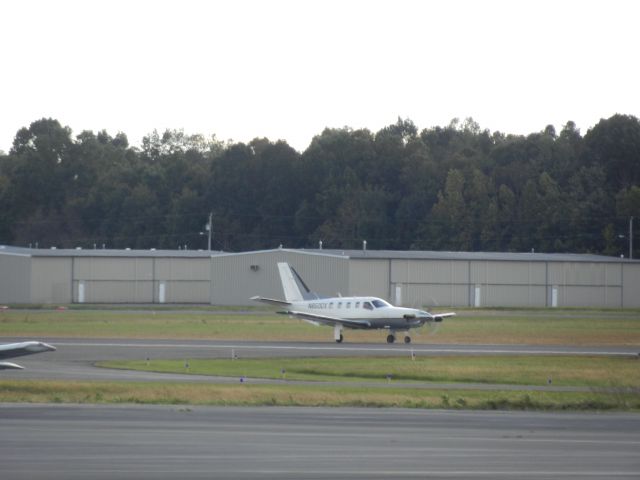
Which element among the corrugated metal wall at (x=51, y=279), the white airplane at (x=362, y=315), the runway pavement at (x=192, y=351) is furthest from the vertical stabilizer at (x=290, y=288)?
the corrugated metal wall at (x=51, y=279)

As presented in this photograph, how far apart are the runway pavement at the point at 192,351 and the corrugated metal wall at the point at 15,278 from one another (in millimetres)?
38203

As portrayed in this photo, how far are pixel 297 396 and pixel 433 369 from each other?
30.4 feet

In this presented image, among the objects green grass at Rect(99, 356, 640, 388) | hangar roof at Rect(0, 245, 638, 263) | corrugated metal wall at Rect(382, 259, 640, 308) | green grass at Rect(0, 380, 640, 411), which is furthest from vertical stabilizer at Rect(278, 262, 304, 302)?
corrugated metal wall at Rect(382, 259, 640, 308)

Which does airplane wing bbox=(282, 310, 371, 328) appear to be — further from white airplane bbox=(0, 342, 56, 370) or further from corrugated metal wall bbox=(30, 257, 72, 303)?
corrugated metal wall bbox=(30, 257, 72, 303)

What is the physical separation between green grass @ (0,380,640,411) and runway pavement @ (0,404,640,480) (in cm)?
114

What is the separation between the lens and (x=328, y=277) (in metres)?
76.6

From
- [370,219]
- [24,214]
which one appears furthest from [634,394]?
[24,214]

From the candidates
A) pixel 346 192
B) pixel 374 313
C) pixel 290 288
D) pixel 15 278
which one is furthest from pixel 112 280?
pixel 346 192

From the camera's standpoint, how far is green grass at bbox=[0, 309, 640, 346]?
47188 millimetres

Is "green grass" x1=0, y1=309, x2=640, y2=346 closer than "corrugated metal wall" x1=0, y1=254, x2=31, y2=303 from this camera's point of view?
Yes

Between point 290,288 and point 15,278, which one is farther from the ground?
point 15,278

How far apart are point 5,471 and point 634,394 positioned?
54.3ft

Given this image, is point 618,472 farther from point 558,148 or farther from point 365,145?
point 365,145

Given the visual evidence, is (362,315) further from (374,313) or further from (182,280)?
(182,280)
